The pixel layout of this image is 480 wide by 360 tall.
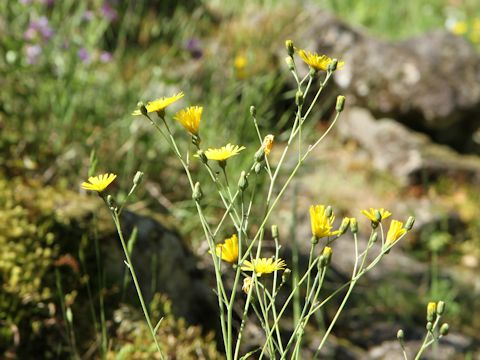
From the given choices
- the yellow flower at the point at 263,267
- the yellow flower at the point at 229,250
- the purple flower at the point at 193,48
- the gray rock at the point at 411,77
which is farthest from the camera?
the gray rock at the point at 411,77

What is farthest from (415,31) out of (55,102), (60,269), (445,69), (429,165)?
(60,269)

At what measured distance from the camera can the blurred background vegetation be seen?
83.6 inches

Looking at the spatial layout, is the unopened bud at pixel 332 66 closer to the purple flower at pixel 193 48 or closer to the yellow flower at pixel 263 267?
the yellow flower at pixel 263 267

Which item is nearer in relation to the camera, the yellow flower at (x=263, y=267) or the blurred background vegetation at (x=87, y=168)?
the yellow flower at (x=263, y=267)

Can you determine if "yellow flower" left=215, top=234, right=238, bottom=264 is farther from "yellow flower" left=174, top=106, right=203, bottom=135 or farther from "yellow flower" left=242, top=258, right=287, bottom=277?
"yellow flower" left=174, top=106, right=203, bottom=135

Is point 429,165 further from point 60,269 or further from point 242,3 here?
point 60,269

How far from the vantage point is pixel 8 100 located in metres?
3.08

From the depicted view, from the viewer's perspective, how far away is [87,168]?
9.91ft

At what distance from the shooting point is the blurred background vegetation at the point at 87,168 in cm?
212

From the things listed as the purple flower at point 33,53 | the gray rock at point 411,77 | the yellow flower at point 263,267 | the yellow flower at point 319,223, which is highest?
the yellow flower at point 319,223

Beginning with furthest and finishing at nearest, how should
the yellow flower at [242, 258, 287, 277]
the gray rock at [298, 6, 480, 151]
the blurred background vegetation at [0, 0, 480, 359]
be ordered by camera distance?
the gray rock at [298, 6, 480, 151]
the blurred background vegetation at [0, 0, 480, 359]
the yellow flower at [242, 258, 287, 277]

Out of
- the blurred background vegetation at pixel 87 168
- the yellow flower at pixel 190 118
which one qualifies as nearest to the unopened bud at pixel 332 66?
the yellow flower at pixel 190 118

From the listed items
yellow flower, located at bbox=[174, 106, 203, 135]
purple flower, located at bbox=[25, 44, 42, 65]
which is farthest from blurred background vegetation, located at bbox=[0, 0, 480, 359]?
yellow flower, located at bbox=[174, 106, 203, 135]

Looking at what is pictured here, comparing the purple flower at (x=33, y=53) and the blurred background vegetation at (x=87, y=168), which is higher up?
the purple flower at (x=33, y=53)
